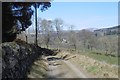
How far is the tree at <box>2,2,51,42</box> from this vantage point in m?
19.4

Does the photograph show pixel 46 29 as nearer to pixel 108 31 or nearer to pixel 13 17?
pixel 108 31

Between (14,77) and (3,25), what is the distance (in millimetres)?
7094

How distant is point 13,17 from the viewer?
20922mm

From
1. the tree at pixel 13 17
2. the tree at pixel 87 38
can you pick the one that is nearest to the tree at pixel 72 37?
the tree at pixel 87 38

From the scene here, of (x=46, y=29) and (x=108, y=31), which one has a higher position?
(x=46, y=29)

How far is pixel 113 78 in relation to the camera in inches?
649

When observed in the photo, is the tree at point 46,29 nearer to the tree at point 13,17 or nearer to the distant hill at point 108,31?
the distant hill at point 108,31

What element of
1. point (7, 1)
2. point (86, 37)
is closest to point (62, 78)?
point (7, 1)

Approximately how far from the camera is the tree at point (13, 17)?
63.5 feet

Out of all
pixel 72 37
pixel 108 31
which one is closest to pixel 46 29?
pixel 72 37

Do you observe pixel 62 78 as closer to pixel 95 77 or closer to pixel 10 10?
pixel 95 77

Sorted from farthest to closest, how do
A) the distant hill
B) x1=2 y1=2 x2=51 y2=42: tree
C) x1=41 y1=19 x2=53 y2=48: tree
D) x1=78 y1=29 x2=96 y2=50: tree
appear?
1. x1=78 y1=29 x2=96 y2=50: tree
2. x1=41 y1=19 x2=53 y2=48: tree
3. the distant hill
4. x1=2 y1=2 x2=51 y2=42: tree

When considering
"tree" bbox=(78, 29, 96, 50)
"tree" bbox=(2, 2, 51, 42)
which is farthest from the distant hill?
"tree" bbox=(2, 2, 51, 42)

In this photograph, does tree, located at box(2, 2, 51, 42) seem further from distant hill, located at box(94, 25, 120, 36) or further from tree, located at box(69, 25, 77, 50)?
tree, located at box(69, 25, 77, 50)
